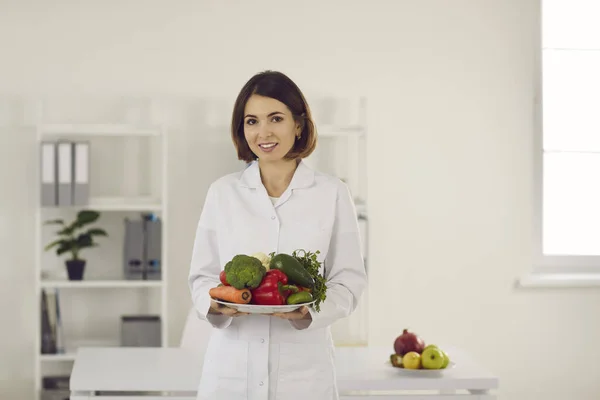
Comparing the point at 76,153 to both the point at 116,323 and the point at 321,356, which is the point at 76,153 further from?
the point at 321,356

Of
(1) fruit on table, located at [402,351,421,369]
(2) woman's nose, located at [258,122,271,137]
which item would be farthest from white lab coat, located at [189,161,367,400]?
(1) fruit on table, located at [402,351,421,369]

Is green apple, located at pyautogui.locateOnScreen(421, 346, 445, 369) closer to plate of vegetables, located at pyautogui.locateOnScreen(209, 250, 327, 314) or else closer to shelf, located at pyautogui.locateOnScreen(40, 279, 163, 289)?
plate of vegetables, located at pyautogui.locateOnScreen(209, 250, 327, 314)

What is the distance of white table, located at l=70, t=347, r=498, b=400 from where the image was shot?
247cm

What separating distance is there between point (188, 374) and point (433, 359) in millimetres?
766

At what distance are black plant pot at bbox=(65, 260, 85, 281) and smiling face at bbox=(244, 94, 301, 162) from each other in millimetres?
2313

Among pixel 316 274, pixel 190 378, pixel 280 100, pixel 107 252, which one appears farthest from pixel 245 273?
pixel 107 252

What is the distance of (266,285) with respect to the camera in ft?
5.68

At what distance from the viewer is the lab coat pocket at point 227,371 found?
1813 mm

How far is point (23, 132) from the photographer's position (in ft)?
13.7

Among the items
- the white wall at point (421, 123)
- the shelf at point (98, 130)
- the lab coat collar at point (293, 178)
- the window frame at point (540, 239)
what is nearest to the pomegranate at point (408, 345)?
the lab coat collar at point (293, 178)

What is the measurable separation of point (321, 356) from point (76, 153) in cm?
233

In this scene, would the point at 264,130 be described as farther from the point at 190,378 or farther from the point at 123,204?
the point at 123,204

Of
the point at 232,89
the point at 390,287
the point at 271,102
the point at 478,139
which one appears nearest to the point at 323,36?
the point at 232,89

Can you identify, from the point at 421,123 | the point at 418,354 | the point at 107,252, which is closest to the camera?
the point at 418,354
